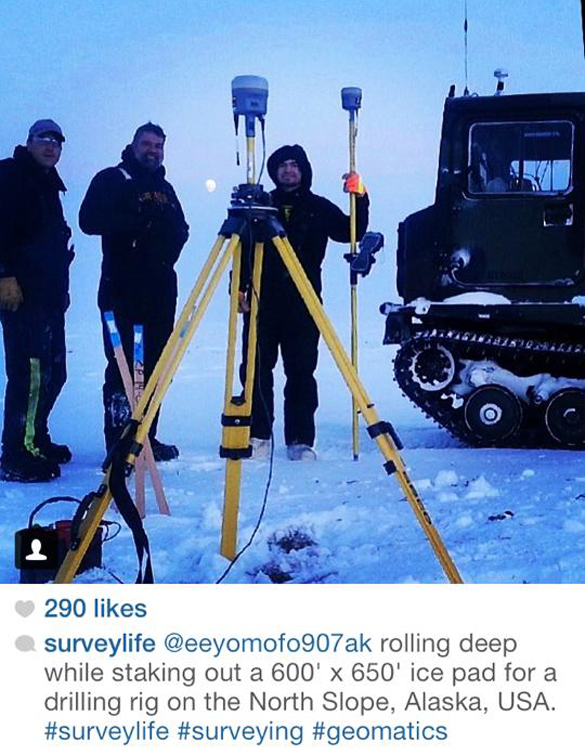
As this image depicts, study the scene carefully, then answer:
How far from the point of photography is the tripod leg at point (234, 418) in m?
2.39

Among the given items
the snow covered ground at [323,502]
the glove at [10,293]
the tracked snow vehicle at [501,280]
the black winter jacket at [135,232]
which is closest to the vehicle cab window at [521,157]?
the tracked snow vehicle at [501,280]

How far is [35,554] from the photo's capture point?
7.54 feet

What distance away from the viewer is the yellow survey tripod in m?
2.22

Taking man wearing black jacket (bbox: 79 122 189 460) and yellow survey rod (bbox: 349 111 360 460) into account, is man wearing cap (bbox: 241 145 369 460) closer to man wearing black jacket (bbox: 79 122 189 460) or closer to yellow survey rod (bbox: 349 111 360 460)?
yellow survey rod (bbox: 349 111 360 460)

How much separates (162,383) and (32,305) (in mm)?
1025

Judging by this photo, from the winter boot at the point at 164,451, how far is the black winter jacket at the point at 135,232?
1.45 feet

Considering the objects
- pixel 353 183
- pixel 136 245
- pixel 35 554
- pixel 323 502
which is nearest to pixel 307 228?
pixel 353 183
